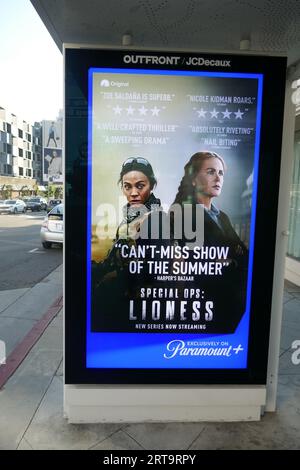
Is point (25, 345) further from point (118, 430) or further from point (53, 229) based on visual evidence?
point (53, 229)

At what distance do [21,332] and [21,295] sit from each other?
2.22 m

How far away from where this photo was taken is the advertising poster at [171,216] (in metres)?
2.94

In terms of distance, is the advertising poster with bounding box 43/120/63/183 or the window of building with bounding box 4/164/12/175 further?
the window of building with bounding box 4/164/12/175

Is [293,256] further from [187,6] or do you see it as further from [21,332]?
[187,6]

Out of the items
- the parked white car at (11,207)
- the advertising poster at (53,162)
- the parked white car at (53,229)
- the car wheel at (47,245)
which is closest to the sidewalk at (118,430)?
the parked white car at (53,229)

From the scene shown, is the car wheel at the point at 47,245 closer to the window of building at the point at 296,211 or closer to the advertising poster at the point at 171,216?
the window of building at the point at 296,211

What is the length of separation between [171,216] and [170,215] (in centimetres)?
1

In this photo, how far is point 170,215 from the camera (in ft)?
10.1

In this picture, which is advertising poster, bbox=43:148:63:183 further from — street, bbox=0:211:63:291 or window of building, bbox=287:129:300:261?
window of building, bbox=287:129:300:261

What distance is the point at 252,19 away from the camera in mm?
2832

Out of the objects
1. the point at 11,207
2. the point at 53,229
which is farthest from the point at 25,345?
the point at 11,207

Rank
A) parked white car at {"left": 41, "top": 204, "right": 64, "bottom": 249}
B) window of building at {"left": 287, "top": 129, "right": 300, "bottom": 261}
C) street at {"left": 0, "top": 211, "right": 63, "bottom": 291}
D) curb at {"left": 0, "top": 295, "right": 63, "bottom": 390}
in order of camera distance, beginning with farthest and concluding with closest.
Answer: parked white car at {"left": 41, "top": 204, "right": 64, "bottom": 249}, window of building at {"left": 287, "top": 129, "right": 300, "bottom": 261}, street at {"left": 0, "top": 211, "right": 63, "bottom": 291}, curb at {"left": 0, "top": 295, "right": 63, "bottom": 390}

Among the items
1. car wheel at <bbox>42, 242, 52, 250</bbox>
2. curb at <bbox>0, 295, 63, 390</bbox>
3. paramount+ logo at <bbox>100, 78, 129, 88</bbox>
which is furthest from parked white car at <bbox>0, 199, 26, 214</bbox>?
paramount+ logo at <bbox>100, 78, 129, 88</bbox>

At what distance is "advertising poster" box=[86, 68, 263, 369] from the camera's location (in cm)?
294
